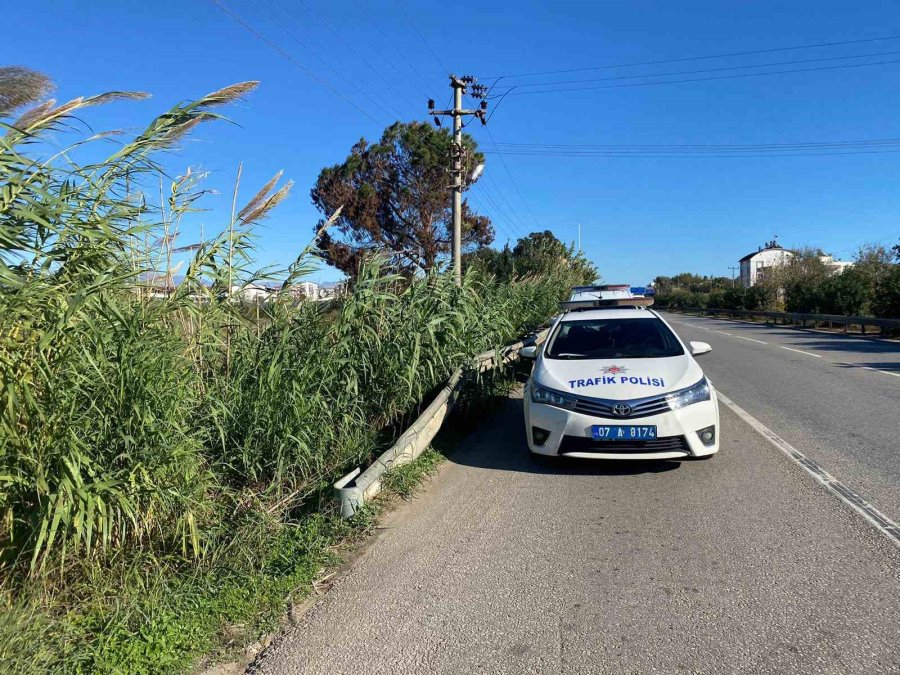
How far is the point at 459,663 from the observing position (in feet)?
9.66

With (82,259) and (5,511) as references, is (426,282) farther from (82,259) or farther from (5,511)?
(5,511)

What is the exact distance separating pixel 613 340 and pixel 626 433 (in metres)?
2.05

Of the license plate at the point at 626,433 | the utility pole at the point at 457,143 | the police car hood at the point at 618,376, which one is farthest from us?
the utility pole at the point at 457,143

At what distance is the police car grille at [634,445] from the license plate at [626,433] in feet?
0.16

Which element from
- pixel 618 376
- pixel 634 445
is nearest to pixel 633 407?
pixel 634 445

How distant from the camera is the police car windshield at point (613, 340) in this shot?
22.4ft

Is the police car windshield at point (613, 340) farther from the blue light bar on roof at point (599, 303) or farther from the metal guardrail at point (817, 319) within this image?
the metal guardrail at point (817, 319)

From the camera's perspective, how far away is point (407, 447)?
19.0 ft

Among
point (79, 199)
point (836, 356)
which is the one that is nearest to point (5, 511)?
point (79, 199)

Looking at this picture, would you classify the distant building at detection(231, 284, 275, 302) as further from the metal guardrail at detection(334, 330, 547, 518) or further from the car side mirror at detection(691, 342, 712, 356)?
the car side mirror at detection(691, 342, 712, 356)

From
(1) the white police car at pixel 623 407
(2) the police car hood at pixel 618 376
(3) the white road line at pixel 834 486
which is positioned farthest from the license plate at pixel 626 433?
(3) the white road line at pixel 834 486

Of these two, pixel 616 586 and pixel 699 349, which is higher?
pixel 699 349

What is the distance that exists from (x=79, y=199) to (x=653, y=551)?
4.24m

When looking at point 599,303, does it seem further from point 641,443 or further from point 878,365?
point 878,365
